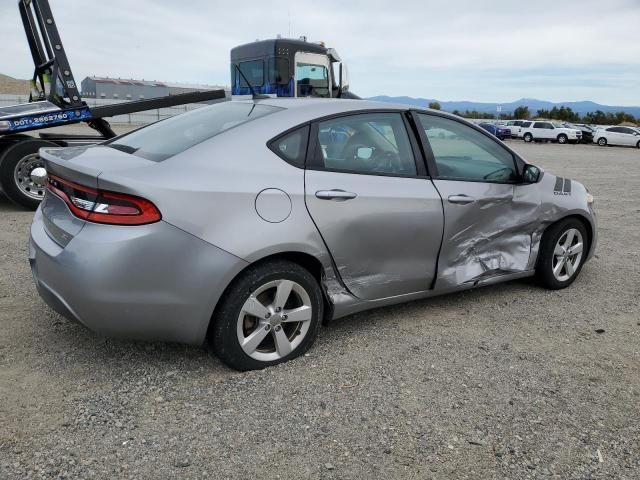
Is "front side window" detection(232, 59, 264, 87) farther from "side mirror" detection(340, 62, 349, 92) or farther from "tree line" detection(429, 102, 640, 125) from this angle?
"tree line" detection(429, 102, 640, 125)

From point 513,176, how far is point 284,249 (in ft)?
7.06

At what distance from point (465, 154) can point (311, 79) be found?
11946mm

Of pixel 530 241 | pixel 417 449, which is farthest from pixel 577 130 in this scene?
pixel 417 449

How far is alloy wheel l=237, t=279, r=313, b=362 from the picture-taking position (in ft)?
10.1

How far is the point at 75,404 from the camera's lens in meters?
2.81

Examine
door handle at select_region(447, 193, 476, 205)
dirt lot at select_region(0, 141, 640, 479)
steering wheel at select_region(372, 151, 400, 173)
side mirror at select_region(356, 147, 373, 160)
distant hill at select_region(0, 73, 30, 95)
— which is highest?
distant hill at select_region(0, 73, 30, 95)

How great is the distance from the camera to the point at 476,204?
3996mm

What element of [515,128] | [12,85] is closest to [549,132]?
[515,128]

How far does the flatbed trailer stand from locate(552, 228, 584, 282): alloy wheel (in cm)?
611

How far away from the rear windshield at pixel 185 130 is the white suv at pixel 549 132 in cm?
3879

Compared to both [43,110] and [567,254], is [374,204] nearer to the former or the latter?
[567,254]

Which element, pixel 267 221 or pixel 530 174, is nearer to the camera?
pixel 267 221

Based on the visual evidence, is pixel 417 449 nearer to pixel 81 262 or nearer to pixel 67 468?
pixel 67 468

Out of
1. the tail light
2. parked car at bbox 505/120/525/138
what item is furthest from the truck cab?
parked car at bbox 505/120/525/138
